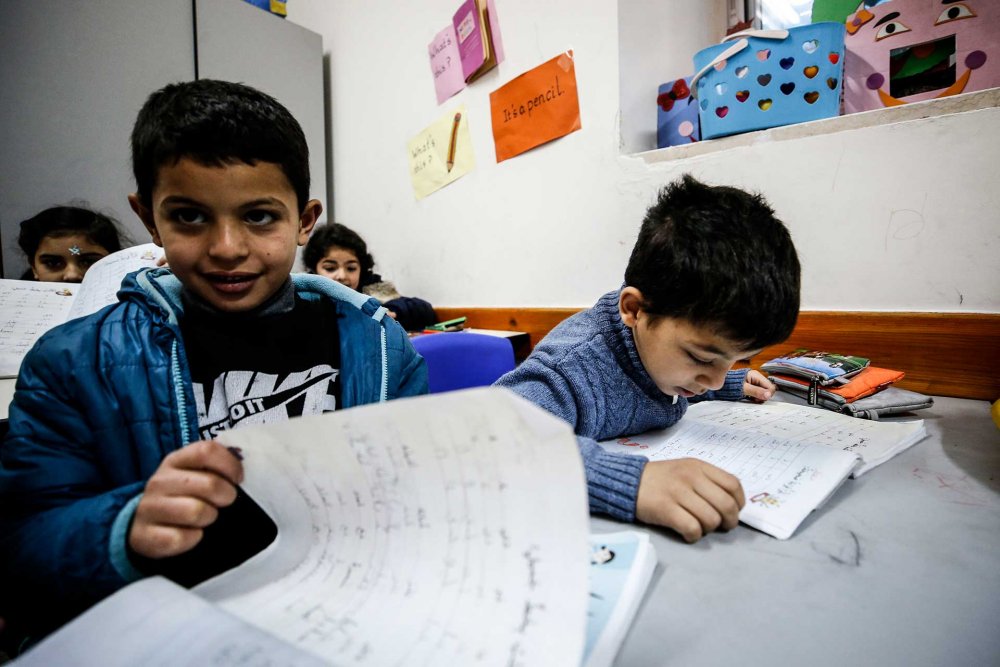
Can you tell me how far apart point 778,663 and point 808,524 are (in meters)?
0.19

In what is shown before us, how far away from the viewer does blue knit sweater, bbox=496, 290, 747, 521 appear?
0.58 meters

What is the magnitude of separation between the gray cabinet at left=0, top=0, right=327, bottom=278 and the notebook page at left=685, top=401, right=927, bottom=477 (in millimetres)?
1620

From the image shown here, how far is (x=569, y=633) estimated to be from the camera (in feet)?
0.69

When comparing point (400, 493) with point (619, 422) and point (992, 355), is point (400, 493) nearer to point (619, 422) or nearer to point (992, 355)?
point (619, 422)

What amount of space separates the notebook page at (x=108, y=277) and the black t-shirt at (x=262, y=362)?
39 cm

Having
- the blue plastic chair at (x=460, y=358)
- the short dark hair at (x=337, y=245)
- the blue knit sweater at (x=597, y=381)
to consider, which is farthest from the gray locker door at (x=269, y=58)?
the blue knit sweater at (x=597, y=381)

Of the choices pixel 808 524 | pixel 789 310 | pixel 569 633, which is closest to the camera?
pixel 569 633

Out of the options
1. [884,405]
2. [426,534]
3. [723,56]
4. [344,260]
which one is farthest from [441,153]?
[426,534]

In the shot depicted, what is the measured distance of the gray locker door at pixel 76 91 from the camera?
1.17 metres

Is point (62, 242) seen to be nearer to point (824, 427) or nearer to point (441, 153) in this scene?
point (441, 153)

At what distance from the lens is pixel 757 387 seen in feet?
2.64

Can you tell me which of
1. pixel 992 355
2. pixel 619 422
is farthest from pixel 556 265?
pixel 992 355

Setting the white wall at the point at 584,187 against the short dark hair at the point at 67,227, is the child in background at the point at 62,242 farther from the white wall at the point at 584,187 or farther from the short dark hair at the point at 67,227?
the white wall at the point at 584,187

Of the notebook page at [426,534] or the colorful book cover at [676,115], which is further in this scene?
the colorful book cover at [676,115]
